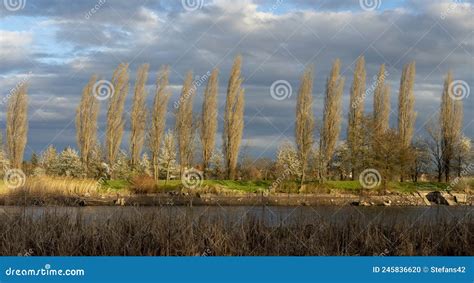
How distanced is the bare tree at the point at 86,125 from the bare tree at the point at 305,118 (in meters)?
13.2

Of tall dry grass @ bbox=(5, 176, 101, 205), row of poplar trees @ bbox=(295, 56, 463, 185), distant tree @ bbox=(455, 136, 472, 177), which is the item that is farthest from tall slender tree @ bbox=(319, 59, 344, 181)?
tall dry grass @ bbox=(5, 176, 101, 205)

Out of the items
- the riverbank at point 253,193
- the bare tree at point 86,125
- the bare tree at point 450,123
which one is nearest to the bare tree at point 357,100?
the riverbank at point 253,193

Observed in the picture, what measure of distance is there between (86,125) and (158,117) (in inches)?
191

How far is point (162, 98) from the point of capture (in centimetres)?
3847

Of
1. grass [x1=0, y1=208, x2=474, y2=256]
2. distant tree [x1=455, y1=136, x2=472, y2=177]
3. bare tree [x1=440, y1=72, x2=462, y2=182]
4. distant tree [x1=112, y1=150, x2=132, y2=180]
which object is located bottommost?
grass [x1=0, y1=208, x2=474, y2=256]

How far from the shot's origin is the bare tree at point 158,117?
37969mm

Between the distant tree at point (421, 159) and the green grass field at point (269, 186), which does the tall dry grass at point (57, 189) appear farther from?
the distant tree at point (421, 159)

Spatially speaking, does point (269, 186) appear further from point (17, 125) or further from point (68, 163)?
point (17, 125)

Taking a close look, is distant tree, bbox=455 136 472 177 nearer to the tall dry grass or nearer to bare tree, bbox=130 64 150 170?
bare tree, bbox=130 64 150 170

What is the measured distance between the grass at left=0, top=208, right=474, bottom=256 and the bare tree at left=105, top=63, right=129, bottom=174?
29.3 metres

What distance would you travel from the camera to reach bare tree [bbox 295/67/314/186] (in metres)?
38.1

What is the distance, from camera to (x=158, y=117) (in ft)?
125

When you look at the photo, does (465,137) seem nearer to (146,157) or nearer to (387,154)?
(387,154)

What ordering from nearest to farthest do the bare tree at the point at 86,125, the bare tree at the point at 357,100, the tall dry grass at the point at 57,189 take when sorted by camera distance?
1. the tall dry grass at the point at 57,189
2. the bare tree at the point at 357,100
3. the bare tree at the point at 86,125
